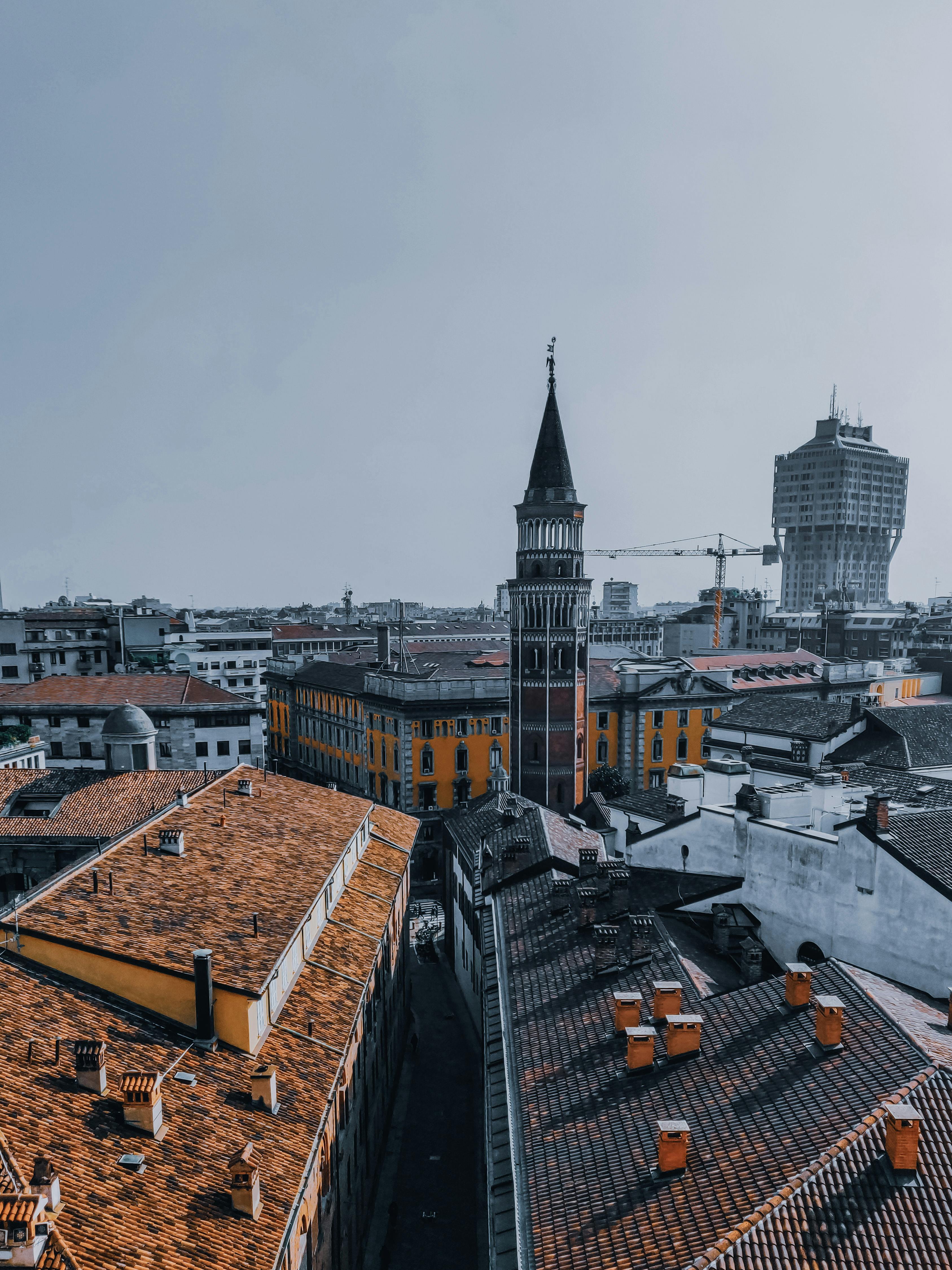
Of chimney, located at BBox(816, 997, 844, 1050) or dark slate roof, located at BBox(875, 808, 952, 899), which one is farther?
dark slate roof, located at BBox(875, 808, 952, 899)

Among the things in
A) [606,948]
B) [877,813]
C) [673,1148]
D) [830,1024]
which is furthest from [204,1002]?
[877,813]

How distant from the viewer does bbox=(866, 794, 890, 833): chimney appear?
25109 mm

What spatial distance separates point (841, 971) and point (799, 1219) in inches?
316

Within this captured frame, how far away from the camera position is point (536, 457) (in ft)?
214

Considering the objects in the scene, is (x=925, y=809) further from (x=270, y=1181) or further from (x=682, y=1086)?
(x=270, y=1181)

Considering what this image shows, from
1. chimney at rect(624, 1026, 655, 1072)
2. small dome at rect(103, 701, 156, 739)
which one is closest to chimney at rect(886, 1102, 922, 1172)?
chimney at rect(624, 1026, 655, 1072)

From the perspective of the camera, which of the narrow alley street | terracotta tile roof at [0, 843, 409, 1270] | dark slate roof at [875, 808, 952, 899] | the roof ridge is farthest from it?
the narrow alley street

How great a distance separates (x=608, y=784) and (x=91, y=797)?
4434cm

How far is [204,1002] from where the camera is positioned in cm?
2177

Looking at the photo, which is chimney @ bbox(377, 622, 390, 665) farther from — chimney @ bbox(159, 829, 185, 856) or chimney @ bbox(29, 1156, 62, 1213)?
chimney @ bbox(29, 1156, 62, 1213)

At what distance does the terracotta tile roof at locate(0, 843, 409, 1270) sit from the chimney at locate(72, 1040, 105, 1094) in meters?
0.17

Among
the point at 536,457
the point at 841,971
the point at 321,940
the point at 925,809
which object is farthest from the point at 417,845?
the point at 841,971

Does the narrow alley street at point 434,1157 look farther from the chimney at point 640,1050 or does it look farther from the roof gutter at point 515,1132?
the chimney at point 640,1050

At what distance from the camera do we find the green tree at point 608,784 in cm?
7438
